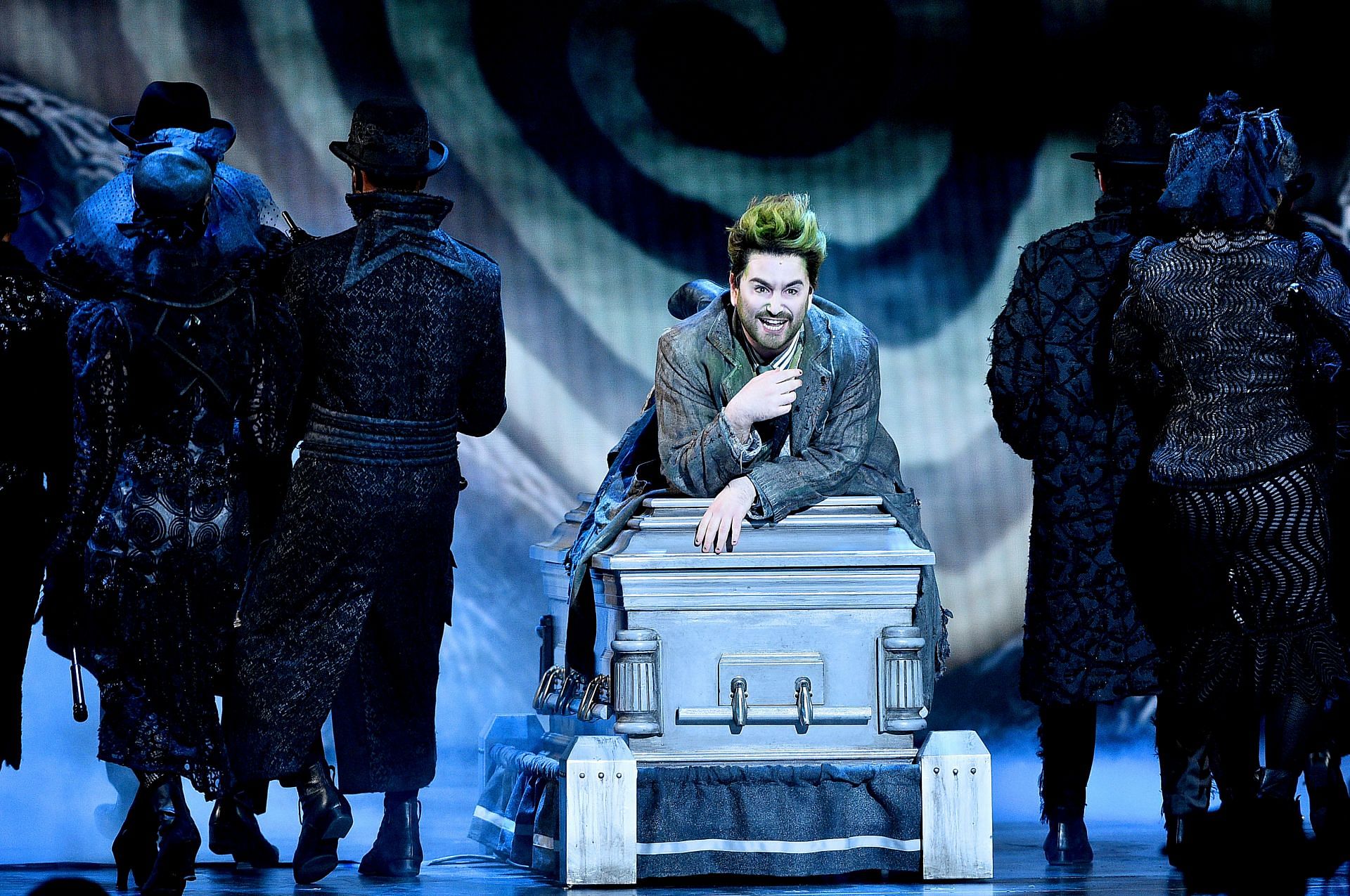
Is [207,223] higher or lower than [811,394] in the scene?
higher

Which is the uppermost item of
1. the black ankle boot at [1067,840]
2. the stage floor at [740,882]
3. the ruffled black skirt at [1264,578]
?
the ruffled black skirt at [1264,578]

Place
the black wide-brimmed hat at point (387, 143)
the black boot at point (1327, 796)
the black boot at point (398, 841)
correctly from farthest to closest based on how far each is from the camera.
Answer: the black boot at point (1327, 796), the black boot at point (398, 841), the black wide-brimmed hat at point (387, 143)

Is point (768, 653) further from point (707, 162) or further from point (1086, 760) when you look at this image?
point (707, 162)

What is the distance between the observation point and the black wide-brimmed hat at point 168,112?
548 cm

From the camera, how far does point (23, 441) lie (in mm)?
4953

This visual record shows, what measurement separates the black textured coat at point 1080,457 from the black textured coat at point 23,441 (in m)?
2.37

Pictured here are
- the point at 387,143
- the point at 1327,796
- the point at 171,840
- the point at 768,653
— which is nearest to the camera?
the point at 171,840

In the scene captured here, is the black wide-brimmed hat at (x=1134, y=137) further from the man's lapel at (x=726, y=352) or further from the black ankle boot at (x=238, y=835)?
the black ankle boot at (x=238, y=835)

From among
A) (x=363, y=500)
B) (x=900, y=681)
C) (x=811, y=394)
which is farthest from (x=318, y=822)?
(x=811, y=394)

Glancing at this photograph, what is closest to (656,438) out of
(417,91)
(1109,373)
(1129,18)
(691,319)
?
(691,319)

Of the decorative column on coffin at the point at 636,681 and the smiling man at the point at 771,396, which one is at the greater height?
the smiling man at the point at 771,396

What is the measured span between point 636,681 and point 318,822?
0.84 meters

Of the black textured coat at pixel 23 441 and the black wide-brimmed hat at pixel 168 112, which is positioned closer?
the black textured coat at pixel 23 441

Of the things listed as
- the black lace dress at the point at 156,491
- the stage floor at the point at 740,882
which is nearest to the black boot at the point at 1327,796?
the stage floor at the point at 740,882
